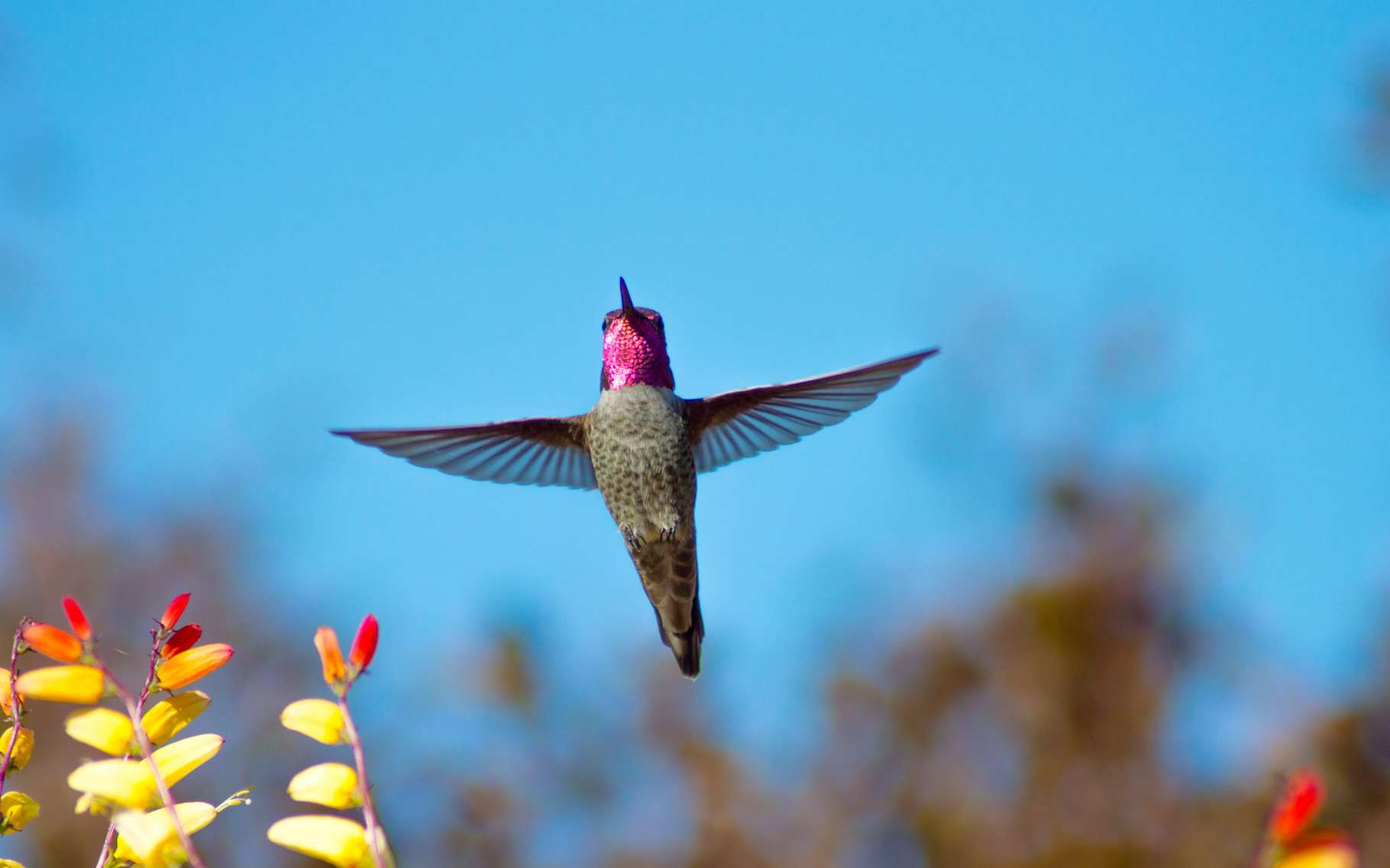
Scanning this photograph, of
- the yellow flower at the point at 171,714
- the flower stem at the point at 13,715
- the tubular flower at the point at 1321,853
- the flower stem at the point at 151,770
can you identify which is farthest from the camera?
the yellow flower at the point at 171,714

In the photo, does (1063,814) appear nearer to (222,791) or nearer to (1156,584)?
(1156,584)

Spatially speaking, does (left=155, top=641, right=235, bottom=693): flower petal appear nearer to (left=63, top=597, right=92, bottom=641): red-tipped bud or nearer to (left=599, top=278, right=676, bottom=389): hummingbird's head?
(left=63, top=597, right=92, bottom=641): red-tipped bud

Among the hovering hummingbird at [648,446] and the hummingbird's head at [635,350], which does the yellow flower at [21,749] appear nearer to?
the hovering hummingbird at [648,446]

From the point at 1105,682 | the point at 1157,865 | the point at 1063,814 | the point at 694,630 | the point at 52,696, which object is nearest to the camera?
the point at 52,696

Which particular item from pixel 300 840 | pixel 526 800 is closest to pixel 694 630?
pixel 300 840

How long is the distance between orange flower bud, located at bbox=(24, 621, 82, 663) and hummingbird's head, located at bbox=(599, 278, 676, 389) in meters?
1.80

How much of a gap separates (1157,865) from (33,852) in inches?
412

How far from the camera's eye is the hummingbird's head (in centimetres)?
357

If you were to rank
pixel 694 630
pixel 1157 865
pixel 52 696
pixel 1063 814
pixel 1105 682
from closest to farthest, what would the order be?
pixel 52 696 → pixel 694 630 → pixel 1157 865 → pixel 1063 814 → pixel 1105 682

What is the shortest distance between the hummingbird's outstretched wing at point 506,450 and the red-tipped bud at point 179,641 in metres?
0.97

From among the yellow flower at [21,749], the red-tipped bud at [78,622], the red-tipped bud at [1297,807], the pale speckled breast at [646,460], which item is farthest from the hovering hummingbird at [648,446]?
the red-tipped bud at [1297,807]

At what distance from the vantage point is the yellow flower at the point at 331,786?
208 centimetres

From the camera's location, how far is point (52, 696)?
1.98m

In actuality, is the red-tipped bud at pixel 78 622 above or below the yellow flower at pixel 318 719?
above
